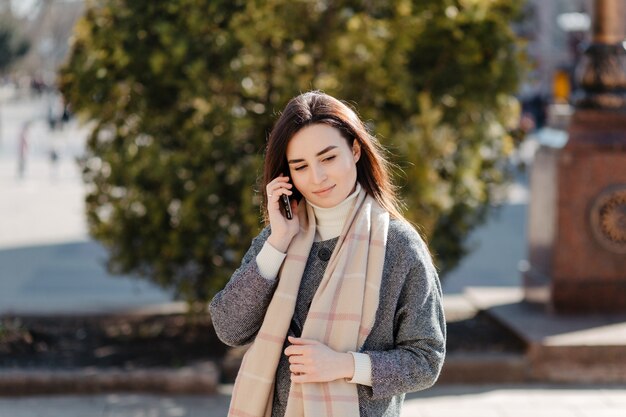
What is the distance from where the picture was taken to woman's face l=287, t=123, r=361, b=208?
2.79m

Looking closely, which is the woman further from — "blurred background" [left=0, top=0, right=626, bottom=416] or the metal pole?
the metal pole

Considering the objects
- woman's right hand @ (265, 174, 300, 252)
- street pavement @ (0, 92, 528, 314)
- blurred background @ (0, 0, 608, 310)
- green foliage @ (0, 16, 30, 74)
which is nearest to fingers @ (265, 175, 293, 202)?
woman's right hand @ (265, 174, 300, 252)

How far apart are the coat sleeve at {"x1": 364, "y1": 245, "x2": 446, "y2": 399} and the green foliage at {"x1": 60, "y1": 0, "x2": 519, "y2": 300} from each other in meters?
3.96

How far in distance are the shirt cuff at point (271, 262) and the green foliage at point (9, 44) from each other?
6082 cm

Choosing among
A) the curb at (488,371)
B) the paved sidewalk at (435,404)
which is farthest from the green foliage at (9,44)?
the curb at (488,371)

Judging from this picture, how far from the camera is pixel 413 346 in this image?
273 centimetres

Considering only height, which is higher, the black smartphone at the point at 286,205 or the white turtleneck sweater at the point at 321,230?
the black smartphone at the point at 286,205

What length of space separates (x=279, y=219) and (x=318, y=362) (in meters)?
0.42

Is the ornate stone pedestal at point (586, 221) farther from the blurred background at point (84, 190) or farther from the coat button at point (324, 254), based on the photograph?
the coat button at point (324, 254)

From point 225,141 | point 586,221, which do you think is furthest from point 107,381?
point 586,221

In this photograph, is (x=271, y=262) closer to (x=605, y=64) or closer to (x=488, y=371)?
(x=488, y=371)

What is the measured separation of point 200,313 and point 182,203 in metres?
0.85

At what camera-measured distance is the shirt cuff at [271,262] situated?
2811 mm

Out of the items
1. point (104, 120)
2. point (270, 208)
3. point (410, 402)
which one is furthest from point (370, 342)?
point (104, 120)
